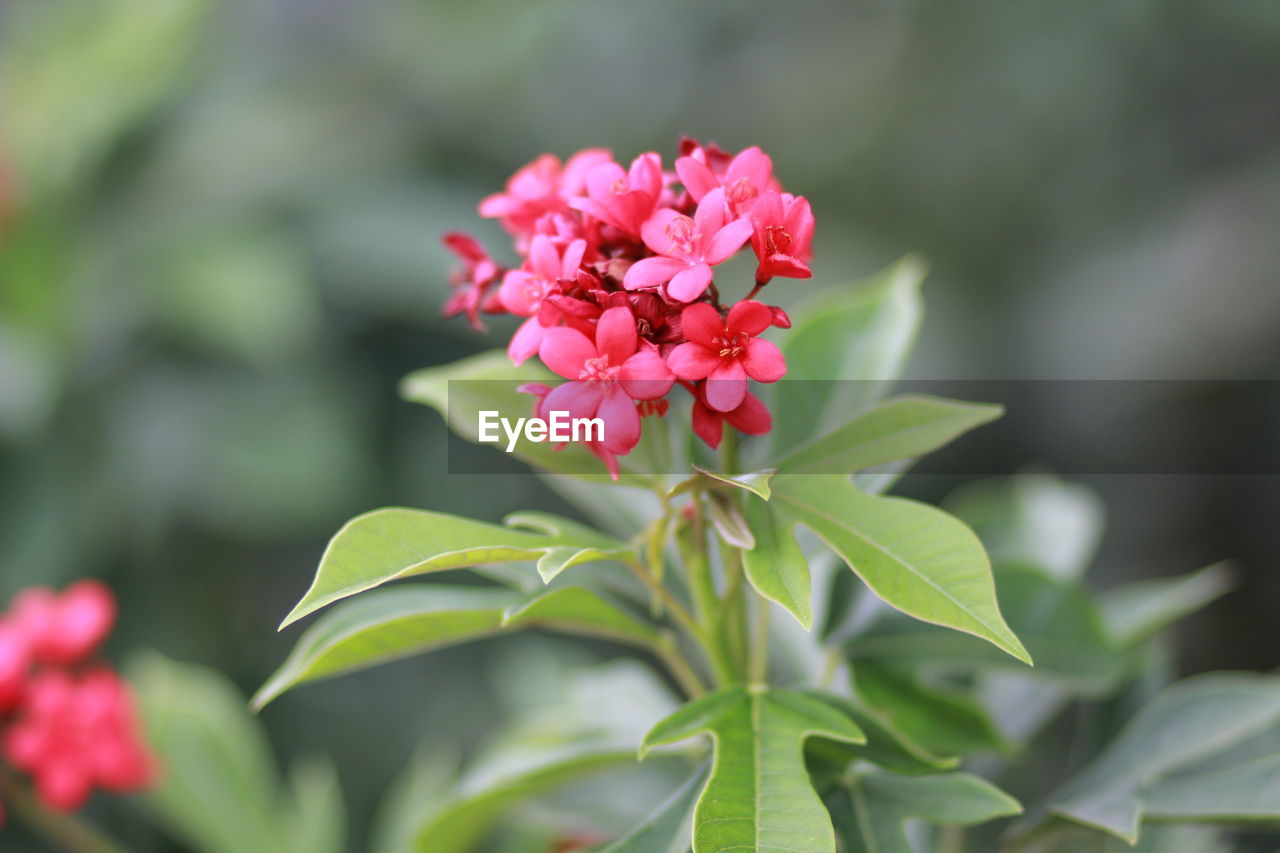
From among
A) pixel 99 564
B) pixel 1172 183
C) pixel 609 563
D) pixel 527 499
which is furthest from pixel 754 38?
pixel 609 563

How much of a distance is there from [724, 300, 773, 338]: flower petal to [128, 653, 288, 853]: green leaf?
38.9 inches

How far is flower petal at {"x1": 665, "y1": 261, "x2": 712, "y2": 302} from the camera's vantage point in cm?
56

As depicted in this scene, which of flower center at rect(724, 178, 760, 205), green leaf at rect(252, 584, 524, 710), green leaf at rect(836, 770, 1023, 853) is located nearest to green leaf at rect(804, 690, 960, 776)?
green leaf at rect(836, 770, 1023, 853)

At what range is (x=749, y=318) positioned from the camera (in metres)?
0.58

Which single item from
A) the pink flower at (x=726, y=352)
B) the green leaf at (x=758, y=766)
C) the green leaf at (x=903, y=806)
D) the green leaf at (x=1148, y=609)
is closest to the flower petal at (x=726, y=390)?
the pink flower at (x=726, y=352)

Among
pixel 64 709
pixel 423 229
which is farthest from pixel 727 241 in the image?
pixel 423 229

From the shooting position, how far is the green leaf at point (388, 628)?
69 centimetres

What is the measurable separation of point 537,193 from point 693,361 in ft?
0.73

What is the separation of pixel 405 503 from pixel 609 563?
1535 mm

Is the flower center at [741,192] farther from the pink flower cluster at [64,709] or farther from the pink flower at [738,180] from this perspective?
the pink flower cluster at [64,709]

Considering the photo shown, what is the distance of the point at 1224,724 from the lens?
2.68 feet

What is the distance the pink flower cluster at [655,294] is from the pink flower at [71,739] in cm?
78

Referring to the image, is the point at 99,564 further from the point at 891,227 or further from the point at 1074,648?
the point at 891,227

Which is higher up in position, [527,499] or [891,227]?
[891,227]
